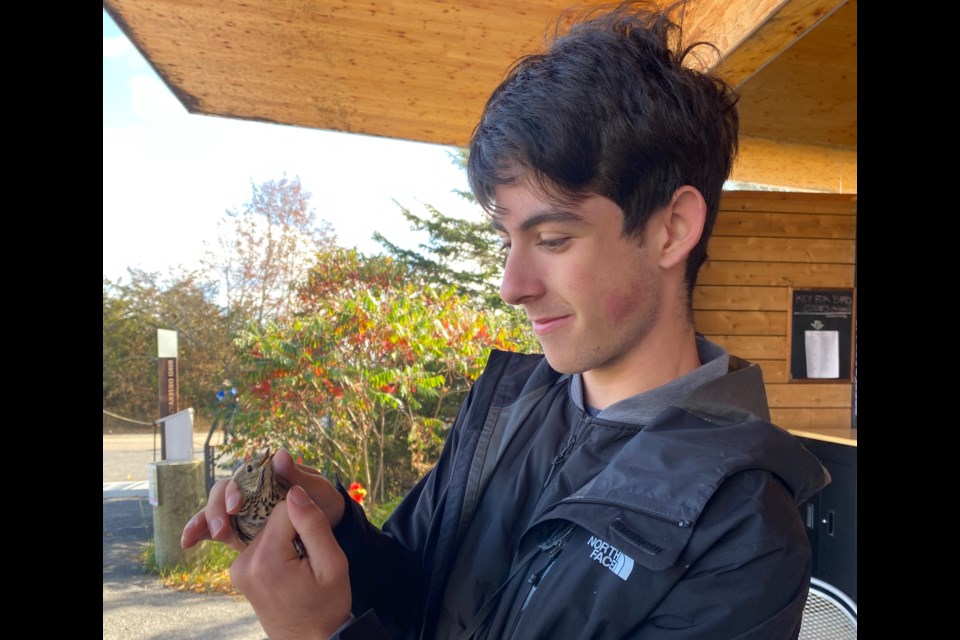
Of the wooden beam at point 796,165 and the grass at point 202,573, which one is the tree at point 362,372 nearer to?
the grass at point 202,573

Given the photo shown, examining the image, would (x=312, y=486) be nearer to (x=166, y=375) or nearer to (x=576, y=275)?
(x=576, y=275)

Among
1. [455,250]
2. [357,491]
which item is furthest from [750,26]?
[455,250]

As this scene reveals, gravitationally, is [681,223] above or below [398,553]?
above

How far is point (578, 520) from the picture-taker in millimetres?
902

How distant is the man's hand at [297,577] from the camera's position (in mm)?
929

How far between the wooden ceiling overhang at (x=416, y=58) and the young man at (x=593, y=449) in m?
Answer: 1.70

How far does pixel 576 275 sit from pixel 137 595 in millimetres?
4401

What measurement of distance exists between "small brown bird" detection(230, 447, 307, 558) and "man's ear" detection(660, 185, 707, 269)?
70cm

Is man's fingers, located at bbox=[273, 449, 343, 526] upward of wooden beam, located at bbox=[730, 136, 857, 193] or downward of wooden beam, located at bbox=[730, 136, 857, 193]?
downward

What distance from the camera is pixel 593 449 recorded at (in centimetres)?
106

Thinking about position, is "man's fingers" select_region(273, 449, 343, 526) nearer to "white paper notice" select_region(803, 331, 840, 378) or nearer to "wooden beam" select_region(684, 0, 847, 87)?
"wooden beam" select_region(684, 0, 847, 87)

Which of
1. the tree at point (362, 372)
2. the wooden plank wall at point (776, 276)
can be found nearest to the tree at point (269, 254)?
the tree at point (362, 372)

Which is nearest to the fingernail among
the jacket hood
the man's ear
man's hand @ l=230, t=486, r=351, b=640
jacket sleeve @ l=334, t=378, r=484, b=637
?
man's hand @ l=230, t=486, r=351, b=640

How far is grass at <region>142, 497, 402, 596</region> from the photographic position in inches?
176
